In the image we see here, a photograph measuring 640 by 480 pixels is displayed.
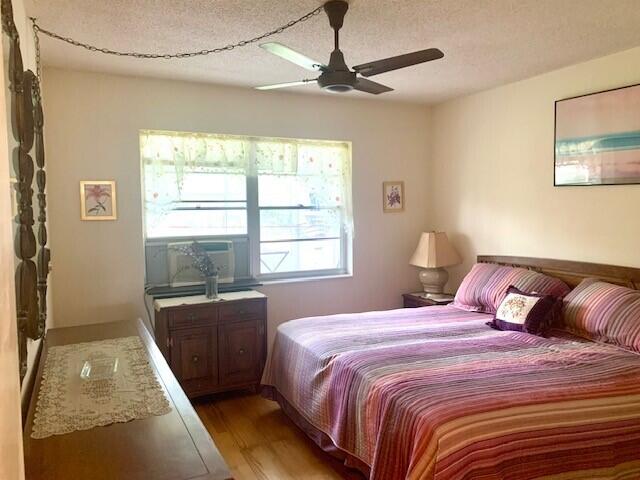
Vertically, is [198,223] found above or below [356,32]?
below

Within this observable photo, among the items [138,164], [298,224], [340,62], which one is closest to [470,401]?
[340,62]

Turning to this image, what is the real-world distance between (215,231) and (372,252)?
1.52 metres

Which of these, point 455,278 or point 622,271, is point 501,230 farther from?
point 622,271

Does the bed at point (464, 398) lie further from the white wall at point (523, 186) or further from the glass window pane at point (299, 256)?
the glass window pane at point (299, 256)

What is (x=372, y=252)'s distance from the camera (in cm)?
468

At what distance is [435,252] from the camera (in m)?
4.43

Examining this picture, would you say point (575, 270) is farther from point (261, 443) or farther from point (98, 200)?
point (98, 200)

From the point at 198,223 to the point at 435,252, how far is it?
6.96 feet

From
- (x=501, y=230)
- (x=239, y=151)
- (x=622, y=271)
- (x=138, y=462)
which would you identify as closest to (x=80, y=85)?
(x=239, y=151)

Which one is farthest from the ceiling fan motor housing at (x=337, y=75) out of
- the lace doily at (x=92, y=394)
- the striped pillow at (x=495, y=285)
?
the striped pillow at (x=495, y=285)

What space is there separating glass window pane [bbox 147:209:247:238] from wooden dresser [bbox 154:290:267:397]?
0.59 meters

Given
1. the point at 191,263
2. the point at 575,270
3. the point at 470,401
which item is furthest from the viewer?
the point at 191,263

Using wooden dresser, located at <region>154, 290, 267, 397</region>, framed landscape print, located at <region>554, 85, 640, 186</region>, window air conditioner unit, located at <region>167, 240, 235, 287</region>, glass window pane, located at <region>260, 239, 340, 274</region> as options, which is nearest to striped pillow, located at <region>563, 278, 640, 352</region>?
framed landscape print, located at <region>554, 85, 640, 186</region>

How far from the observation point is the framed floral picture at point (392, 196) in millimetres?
4707
